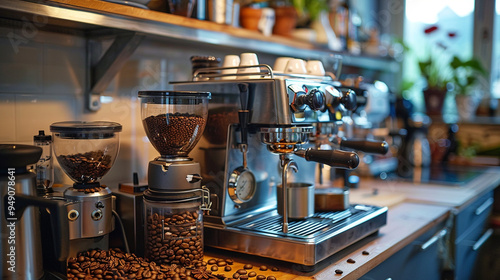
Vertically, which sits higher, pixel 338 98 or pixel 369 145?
pixel 338 98

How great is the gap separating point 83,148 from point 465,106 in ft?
8.92

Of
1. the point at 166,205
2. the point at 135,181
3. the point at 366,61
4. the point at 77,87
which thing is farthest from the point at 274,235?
the point at 366,61

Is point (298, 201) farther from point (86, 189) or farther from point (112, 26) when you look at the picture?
point (112, 26)

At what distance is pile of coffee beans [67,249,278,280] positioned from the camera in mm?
1011

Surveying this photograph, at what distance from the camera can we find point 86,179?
1.09 meters

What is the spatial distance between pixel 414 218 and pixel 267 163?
59 cm

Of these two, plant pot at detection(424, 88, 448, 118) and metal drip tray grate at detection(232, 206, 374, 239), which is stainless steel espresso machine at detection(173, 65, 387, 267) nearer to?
metal drip tray grate at detection(232, 206, 374, 239)

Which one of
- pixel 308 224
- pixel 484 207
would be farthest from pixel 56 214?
pixel 484 207

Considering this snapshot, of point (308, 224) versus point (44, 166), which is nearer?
point (44, 166)

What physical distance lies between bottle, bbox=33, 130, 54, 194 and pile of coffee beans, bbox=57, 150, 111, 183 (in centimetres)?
9

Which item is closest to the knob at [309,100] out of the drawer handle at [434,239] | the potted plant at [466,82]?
the drawer handle at [434,239]

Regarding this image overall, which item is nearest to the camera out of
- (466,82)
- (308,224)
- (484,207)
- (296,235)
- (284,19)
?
(296,235)

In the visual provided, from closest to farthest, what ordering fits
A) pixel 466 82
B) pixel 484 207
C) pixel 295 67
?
pixel 295 67 → pixel 484 207 → pixel 466 82

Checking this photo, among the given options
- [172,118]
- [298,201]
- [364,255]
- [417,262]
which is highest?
[172,118]
